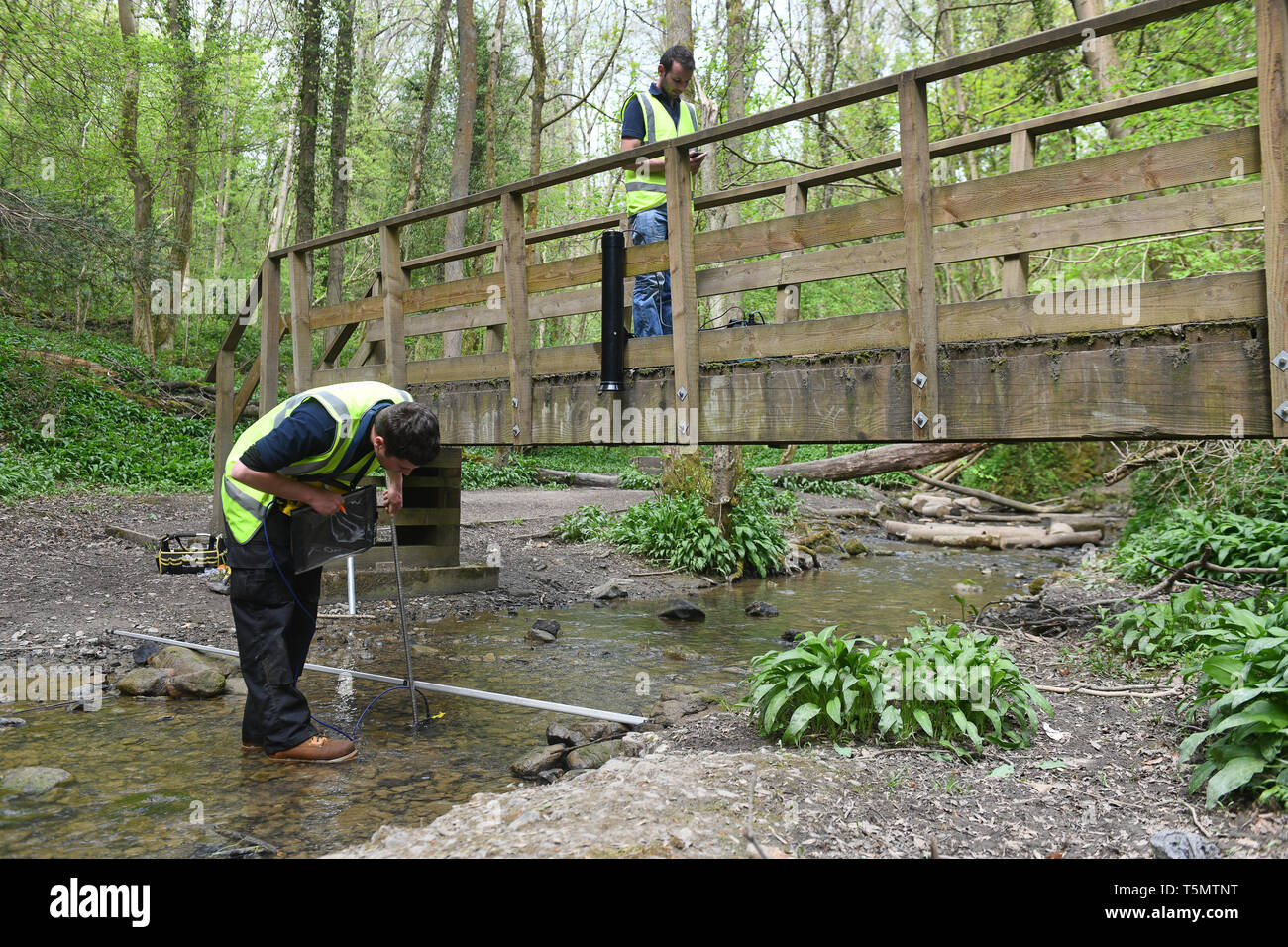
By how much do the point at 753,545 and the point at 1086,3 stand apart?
32.4 feet

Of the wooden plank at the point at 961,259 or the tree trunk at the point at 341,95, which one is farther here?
the tree trunk at the point at 341,95

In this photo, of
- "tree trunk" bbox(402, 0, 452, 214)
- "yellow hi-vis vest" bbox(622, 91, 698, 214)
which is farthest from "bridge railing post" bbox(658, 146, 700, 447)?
"tree trunk" bbox(402, 0, 452, 214)

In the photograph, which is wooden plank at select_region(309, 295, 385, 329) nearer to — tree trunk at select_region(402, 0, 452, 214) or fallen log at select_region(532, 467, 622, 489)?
fallen log at select_region(532, 467, 622, 489)

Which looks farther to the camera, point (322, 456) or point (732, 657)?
point (732, 657)

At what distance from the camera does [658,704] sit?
5910 millimetres

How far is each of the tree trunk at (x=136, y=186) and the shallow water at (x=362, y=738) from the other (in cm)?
886

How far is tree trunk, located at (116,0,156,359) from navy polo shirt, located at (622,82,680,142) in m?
9.72

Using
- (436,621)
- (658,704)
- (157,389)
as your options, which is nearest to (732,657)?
(658,704)

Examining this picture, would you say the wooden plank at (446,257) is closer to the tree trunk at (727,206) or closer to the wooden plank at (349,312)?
the wooden plank at (349,312)

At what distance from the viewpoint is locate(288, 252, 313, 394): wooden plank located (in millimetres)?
8914

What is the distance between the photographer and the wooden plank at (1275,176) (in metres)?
3.88

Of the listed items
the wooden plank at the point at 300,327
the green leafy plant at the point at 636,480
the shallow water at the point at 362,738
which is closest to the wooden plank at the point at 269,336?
the wooden plank at the point at 300,327

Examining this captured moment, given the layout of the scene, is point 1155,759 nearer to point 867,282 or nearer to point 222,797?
point 222,797

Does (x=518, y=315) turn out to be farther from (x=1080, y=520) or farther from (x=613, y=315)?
(x=1080, y=520)
